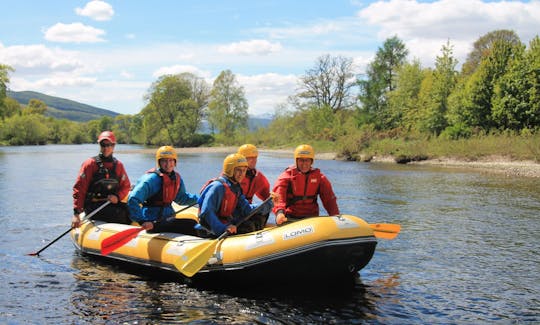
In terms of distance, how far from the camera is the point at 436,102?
122 feet

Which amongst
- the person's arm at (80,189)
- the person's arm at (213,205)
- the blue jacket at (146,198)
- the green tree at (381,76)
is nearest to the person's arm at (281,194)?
the person's arm at (213,205)

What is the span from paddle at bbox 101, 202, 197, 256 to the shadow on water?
400 millimetres

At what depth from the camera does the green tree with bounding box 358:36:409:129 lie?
1857 inches

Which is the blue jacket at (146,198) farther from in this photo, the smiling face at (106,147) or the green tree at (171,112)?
the green tree at (171,112)

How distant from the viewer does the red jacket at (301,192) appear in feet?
22.9

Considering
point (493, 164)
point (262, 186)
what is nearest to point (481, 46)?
point (493, 164)

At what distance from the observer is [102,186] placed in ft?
26.1

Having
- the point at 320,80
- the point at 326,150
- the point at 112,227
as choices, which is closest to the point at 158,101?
the point at 320,80

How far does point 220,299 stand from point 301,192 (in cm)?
183

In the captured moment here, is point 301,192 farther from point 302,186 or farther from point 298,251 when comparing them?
point 298,251

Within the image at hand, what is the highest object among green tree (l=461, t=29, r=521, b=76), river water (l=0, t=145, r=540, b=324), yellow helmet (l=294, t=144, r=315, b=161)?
green tree (l=461, t=29, r=521, b=76)

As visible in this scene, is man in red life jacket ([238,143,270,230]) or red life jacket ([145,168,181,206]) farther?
man in red life jacket ([238,143,270,230])

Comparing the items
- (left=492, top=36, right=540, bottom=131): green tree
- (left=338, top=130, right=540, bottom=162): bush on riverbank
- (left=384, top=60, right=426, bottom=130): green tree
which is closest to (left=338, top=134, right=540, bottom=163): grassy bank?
(left=338, top=130, right=540, bottom=162): bush on riverbank

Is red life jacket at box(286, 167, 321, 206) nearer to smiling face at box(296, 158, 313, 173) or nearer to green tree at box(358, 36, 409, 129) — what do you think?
smiling face at box(296, 158, 313, 173)
